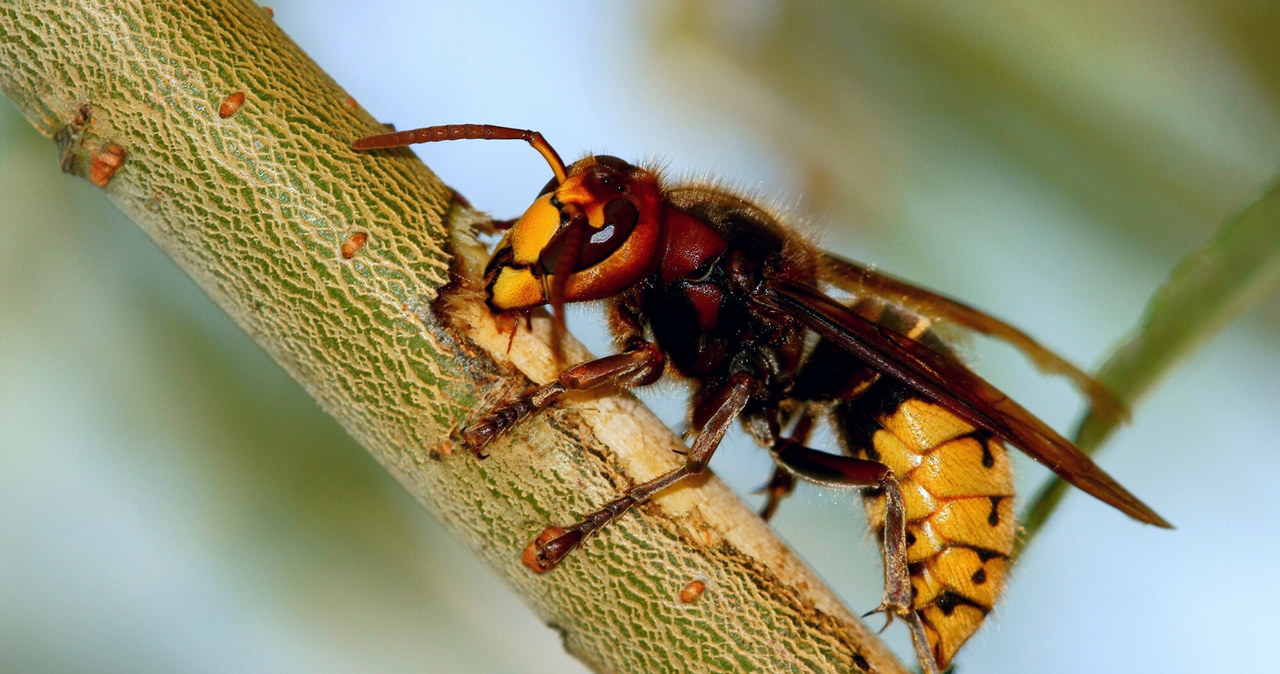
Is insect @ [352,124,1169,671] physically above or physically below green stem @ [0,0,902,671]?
above

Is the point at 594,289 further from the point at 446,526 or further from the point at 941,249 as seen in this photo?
the point at 941,249

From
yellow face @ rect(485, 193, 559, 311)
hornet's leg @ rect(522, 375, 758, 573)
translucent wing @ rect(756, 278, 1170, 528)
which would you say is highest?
translucent wing @ rect(756, 278, 1170, 528)

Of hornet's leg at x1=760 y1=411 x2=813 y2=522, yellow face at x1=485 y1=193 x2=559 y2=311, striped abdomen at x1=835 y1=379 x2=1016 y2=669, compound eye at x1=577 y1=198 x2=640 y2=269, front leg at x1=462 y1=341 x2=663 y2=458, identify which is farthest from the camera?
hornet's leg at x1=760 y1=411 x2=813 y2=522

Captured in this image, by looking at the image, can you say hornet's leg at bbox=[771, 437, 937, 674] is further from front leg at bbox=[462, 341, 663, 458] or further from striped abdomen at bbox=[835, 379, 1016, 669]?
front leg at bbox=[462, 341, 663, 458]

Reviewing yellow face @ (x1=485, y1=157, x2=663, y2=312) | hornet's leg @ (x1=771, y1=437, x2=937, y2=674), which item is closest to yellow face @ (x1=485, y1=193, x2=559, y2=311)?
yellow face @ (x1=485, y1=157, x2=663, y2=312)

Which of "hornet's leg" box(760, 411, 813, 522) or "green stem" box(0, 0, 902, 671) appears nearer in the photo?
"green stem" box(0, 0, 902, 671)

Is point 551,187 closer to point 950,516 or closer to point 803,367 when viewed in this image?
point 803,367

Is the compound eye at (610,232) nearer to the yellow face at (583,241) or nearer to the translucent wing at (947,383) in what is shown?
the yellow face at (583,241)
